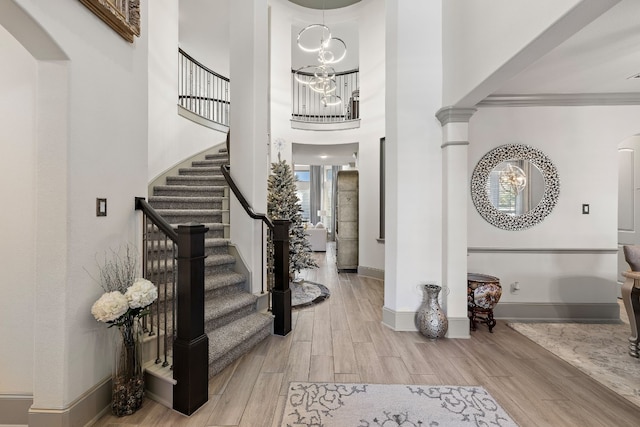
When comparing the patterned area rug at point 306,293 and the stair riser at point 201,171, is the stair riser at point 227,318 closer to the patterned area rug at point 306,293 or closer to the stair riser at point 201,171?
the patterned area rug at point 306,293

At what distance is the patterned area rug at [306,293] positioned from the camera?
4.31 meters

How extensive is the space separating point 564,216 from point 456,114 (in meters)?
2.15

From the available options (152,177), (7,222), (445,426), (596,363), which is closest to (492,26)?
(445,426)

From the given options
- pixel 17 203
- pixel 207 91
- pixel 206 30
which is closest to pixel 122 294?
pixel 17 203

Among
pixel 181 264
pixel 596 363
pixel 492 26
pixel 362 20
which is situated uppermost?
pixel 362 20

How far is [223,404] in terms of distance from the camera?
201 centimetres

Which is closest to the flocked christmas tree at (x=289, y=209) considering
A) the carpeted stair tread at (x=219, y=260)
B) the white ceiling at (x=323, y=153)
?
the carpeted stair tread at (x=219, y=260)

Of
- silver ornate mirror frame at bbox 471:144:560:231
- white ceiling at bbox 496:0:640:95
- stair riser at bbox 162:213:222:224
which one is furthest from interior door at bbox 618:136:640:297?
stair riser at bbox 162:213:222:224

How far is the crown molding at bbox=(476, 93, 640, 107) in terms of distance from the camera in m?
3.59

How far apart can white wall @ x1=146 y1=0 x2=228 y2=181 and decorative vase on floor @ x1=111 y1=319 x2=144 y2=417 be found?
3104 millimetres

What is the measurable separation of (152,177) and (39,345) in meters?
3.16

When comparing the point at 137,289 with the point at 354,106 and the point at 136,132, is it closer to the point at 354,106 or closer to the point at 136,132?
the point at 136,132

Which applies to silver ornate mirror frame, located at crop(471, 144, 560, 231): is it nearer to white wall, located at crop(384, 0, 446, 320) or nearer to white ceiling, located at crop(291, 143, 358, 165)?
white wall, located at crop(384, 0, 446, 320)

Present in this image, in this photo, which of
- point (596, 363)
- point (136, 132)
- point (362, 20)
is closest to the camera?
point (136, 132)
